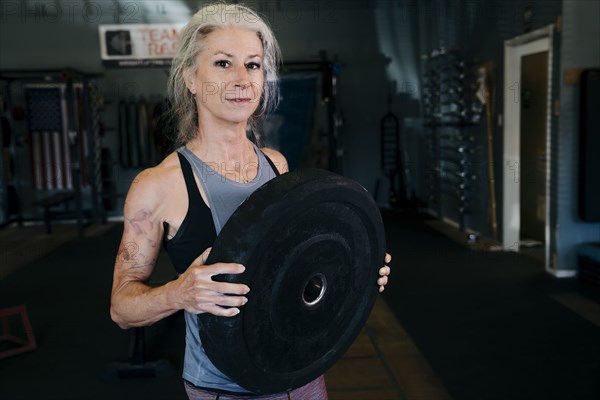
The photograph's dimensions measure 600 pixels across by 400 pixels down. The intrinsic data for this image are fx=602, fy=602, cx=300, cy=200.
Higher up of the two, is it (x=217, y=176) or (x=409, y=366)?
(x=217, y=176)

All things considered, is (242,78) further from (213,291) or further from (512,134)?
(512,134)

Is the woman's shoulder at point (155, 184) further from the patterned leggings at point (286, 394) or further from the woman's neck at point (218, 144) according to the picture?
the patterned leggings at point (286, 394)

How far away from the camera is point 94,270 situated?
4773 mm

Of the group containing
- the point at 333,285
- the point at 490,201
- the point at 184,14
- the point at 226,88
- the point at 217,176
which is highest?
the point at 184,14

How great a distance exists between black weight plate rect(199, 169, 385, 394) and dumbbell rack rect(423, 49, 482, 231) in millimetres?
4752

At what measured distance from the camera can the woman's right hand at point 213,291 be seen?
2.63 ft

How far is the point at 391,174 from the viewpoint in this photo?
7.68 m

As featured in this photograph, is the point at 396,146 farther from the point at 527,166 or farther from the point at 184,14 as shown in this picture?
the point at 184,14

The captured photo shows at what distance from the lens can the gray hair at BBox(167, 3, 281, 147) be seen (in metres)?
1.00

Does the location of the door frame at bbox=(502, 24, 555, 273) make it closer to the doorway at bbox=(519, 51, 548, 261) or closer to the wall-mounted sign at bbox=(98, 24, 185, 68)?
the doorway at bbox=(519, 51, 548, 261)

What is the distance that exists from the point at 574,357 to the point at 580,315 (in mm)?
672

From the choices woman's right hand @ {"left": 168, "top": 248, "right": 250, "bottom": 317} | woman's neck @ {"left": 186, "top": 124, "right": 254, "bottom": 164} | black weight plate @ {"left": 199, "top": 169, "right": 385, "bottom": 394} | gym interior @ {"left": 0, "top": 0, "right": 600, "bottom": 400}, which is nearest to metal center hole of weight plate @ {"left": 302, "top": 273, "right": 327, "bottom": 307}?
black weight plate @ {"left": 199, "top": 169, "right": 385, "bottom": 394}

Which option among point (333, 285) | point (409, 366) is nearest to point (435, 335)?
point (409, 366)

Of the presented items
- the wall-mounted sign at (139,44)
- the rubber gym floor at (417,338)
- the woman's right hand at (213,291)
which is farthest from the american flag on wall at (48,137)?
the woman's right hand at (213,291)
